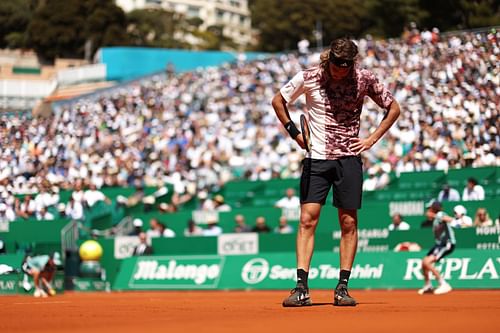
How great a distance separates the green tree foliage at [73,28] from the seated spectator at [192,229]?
62781mm

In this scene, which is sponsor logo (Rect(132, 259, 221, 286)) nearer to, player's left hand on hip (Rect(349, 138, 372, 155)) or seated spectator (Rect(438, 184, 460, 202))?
seated spectator (Rect(438, 184, 460, 202))

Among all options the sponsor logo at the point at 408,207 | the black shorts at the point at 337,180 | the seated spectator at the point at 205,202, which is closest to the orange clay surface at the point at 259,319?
the black shorts at the point at 337,180

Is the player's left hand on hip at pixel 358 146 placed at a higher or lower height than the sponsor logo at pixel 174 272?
higher

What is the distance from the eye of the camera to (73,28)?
3447 inches

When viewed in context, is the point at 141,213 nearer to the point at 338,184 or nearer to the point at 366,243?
the point at 366,243

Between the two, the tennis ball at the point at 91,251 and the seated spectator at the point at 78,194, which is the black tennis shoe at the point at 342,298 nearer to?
the tennis ball at the point at 91,251

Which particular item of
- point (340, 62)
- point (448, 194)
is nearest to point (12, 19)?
point (448, 194)

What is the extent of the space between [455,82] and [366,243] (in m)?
6.74

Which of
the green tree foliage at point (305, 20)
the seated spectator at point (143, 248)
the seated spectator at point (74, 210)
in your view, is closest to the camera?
the seated spectator at point (143, 248)

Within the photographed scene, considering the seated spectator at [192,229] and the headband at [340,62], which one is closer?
the headband at [340,62]

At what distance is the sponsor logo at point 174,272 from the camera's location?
20828 millimetres

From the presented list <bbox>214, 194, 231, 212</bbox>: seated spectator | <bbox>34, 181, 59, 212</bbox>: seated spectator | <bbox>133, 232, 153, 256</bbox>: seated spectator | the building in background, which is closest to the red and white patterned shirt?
<bbox>133, 232, 153, 256</bbox>: seated spectator

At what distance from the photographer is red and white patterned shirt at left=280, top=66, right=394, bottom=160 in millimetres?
9211

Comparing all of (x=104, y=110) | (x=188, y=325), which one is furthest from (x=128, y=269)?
(x=104, y=110)
